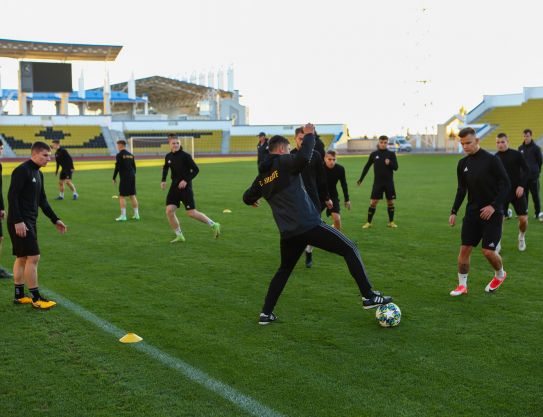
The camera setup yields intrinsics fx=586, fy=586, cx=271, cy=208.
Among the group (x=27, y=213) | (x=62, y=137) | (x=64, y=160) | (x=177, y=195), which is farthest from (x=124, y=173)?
(x=62, y=137)

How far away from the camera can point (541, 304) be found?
682 centimetres

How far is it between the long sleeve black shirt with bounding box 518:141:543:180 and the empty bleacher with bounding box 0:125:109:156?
53.3m

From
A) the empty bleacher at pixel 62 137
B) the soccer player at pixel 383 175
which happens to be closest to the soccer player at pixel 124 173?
the soccer player at pixel 383 175

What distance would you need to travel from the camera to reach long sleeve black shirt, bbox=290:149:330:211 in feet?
27.2

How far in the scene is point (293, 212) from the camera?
19.4ft

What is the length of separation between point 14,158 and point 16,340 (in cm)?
5459

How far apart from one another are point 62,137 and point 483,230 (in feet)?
198

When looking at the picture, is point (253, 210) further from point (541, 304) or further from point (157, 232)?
point (541, 304)

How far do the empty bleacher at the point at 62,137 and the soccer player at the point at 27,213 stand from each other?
55574 mm

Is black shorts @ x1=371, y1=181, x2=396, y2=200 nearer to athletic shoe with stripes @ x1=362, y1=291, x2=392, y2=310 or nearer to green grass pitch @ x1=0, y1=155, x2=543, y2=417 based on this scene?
green grass pitch @ x1=0, y1=155, x2=543, y2=417

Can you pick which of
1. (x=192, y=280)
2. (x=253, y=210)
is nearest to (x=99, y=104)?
(x=253, y=210)

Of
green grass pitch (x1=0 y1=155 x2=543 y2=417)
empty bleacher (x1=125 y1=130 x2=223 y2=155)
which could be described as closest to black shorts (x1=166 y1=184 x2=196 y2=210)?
green grass pitch (x1=0 y1=155 x2=543 y2=417)

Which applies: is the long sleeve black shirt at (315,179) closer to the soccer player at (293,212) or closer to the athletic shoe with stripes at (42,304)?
the soccer player at (293,212)

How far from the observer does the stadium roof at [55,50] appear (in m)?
57.3
